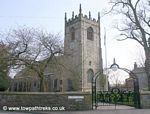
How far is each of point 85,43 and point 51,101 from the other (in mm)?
55547

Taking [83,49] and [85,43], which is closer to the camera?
[83,49]

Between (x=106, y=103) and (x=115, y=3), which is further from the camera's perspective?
(x=115, y=3)

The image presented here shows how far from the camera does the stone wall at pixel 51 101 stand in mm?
19375

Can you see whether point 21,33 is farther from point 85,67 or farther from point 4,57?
point 85,67

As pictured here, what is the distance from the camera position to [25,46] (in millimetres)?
29328

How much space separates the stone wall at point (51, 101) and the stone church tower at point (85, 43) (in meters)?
48.0

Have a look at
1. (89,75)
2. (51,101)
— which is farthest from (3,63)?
(89,75)

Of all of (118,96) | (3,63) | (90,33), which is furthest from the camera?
(90,33)

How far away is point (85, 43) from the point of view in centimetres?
7450

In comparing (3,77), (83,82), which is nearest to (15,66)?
(3,77)

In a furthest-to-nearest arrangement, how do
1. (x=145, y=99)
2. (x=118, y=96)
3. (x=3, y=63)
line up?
(x=3, y=63) → (x=118, y=96) → (x=145, y=99)

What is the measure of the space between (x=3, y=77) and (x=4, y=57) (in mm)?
5019

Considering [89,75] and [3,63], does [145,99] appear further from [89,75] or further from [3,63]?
[89,75]

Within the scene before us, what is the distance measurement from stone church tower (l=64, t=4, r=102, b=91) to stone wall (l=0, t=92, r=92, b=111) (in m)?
48.0
